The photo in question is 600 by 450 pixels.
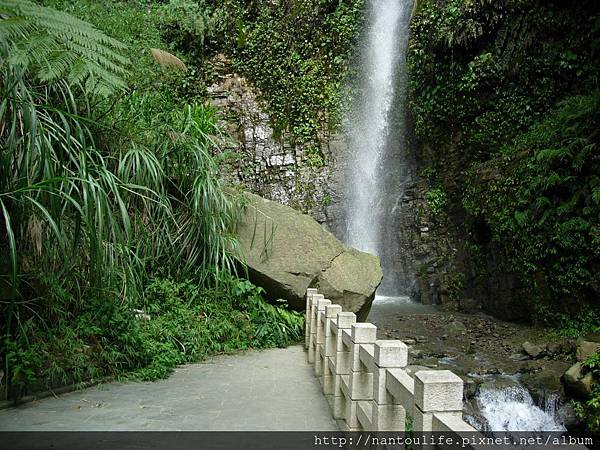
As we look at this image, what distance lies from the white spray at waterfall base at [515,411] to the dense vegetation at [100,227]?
2.55 meters

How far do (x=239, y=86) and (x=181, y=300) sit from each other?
8.55 meters

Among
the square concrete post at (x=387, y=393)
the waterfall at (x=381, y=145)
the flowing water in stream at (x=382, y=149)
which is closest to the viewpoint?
Answer: the square concrete post at (x=387, y=393)

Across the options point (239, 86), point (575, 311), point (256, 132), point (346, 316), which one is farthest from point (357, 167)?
point (346, 316)

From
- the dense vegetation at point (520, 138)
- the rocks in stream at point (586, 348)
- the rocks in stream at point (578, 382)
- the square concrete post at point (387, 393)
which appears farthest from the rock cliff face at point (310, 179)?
the square concrete post at point (387, 393)

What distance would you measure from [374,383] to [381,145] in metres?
11.5

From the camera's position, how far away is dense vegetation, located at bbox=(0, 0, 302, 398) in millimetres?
4281

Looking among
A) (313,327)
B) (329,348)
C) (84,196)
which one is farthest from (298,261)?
(84,196)

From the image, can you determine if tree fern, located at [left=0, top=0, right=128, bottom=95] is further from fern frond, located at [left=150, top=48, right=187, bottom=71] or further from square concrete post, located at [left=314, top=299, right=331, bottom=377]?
fern frond, located at [left=150, top=48, right=187, bottom=71]

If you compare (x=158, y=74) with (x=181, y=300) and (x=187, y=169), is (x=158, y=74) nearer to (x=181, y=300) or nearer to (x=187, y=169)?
(x=187, y=169)

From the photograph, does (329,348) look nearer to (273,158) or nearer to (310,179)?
(310,179)

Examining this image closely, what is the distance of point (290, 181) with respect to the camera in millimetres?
13422

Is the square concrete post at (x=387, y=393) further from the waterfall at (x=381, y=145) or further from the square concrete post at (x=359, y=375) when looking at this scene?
the waterfall at (x=381, y=145)

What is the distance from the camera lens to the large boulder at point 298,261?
7.23m

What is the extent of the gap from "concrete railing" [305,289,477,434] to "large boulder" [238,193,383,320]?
1274 millimetres
